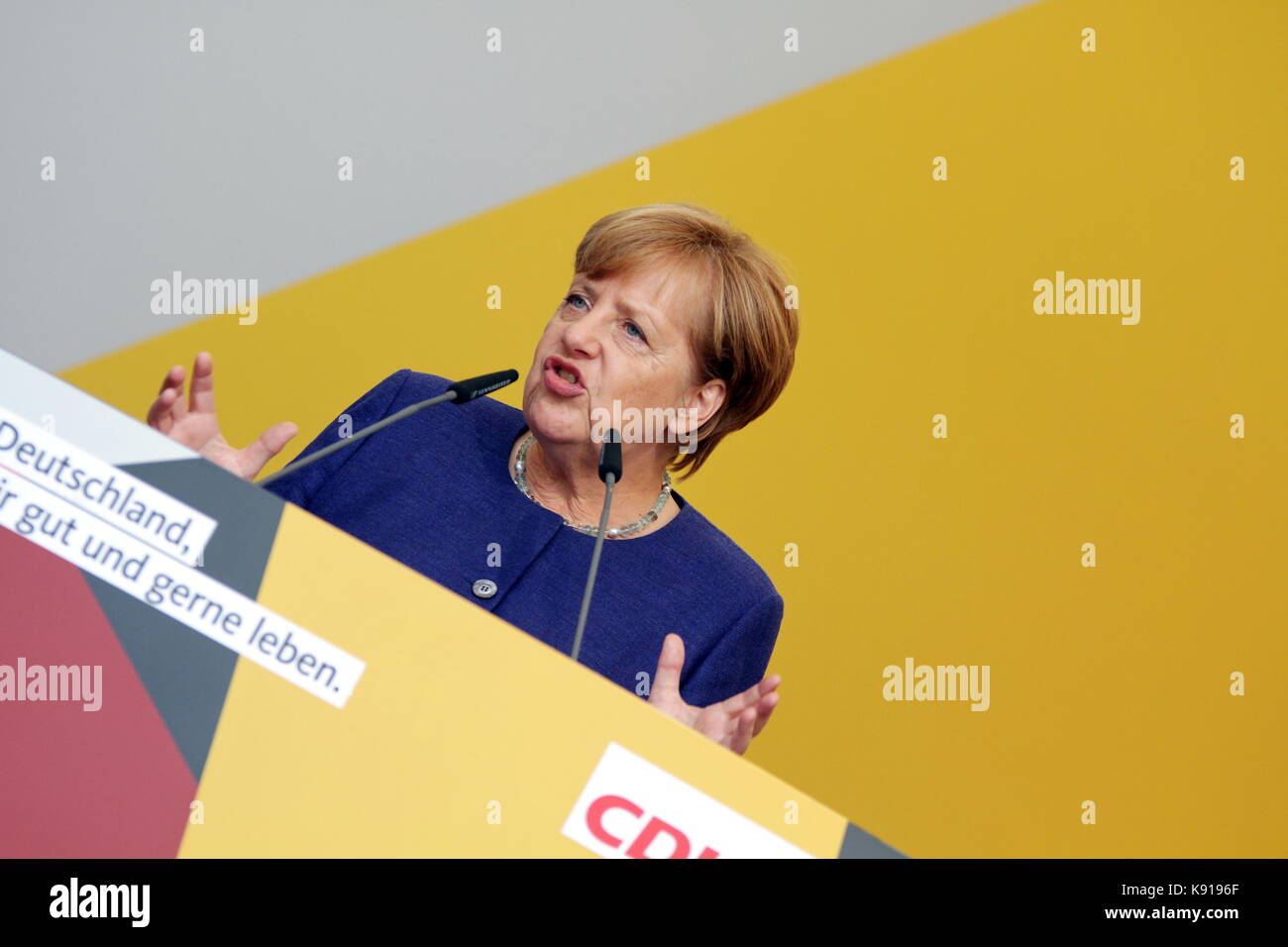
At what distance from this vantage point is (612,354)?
1816 mm

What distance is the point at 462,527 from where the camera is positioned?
5.89 ft

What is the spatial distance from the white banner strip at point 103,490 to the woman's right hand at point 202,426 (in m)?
0.38

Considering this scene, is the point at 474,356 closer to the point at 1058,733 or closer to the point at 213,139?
the point at 213,139

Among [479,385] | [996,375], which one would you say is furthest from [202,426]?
[996,375]

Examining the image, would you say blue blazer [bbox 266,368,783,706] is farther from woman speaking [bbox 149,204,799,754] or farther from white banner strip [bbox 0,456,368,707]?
white banner strip [bbox 0,456,368,707]

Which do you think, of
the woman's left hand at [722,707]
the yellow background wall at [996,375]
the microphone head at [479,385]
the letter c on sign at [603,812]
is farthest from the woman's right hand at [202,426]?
the yellow background wall at [996,375]

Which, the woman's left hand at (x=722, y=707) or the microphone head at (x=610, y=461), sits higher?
the microphone head at (x=610, y=461)

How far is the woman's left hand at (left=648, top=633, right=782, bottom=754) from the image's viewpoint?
1.34 m

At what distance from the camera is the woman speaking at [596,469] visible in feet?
5.81

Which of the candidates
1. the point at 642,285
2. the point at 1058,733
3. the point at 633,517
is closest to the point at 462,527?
the point at 633,517

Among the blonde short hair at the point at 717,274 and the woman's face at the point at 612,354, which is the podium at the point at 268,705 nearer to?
the woman's face at the point at 612,354

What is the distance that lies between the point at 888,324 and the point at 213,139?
1411 mm

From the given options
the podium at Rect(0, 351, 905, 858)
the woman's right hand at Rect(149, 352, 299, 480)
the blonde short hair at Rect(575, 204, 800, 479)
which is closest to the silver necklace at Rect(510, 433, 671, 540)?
the blonde short hair at Rect(575, 204, 800, 479)

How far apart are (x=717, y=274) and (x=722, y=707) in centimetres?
72
